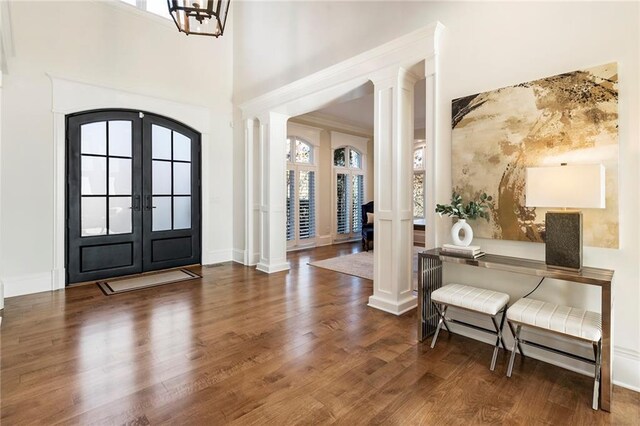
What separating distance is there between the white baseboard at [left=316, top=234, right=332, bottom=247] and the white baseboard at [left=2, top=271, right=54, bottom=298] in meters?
5.09

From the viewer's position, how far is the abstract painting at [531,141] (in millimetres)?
2133

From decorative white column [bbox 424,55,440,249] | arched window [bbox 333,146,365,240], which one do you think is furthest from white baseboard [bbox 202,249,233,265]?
decorative white column [bbox 424,55,440,249]

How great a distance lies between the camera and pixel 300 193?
7617 millimetres

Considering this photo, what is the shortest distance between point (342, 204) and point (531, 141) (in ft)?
20.4

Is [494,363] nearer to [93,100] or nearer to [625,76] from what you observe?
[625,76]

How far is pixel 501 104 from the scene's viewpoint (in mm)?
2594

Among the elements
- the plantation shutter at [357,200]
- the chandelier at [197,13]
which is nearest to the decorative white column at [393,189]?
the chandelier at [197,13]

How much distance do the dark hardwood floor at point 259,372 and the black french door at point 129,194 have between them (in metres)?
1.19

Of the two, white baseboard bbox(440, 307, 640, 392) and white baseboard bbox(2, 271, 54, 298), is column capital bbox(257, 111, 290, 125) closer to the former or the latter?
white baseboard bbox(2, 271, 54, 298)

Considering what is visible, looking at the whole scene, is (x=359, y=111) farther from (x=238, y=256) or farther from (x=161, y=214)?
(x=161, y=214)

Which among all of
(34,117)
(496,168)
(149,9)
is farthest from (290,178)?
(496,168)

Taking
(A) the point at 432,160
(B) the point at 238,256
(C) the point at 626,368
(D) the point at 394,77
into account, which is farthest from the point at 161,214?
(C) the point at 626,368

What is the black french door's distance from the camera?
4.45m

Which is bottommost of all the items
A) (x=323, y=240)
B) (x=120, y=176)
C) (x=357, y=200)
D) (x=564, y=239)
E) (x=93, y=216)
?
(x=323, y=240)
